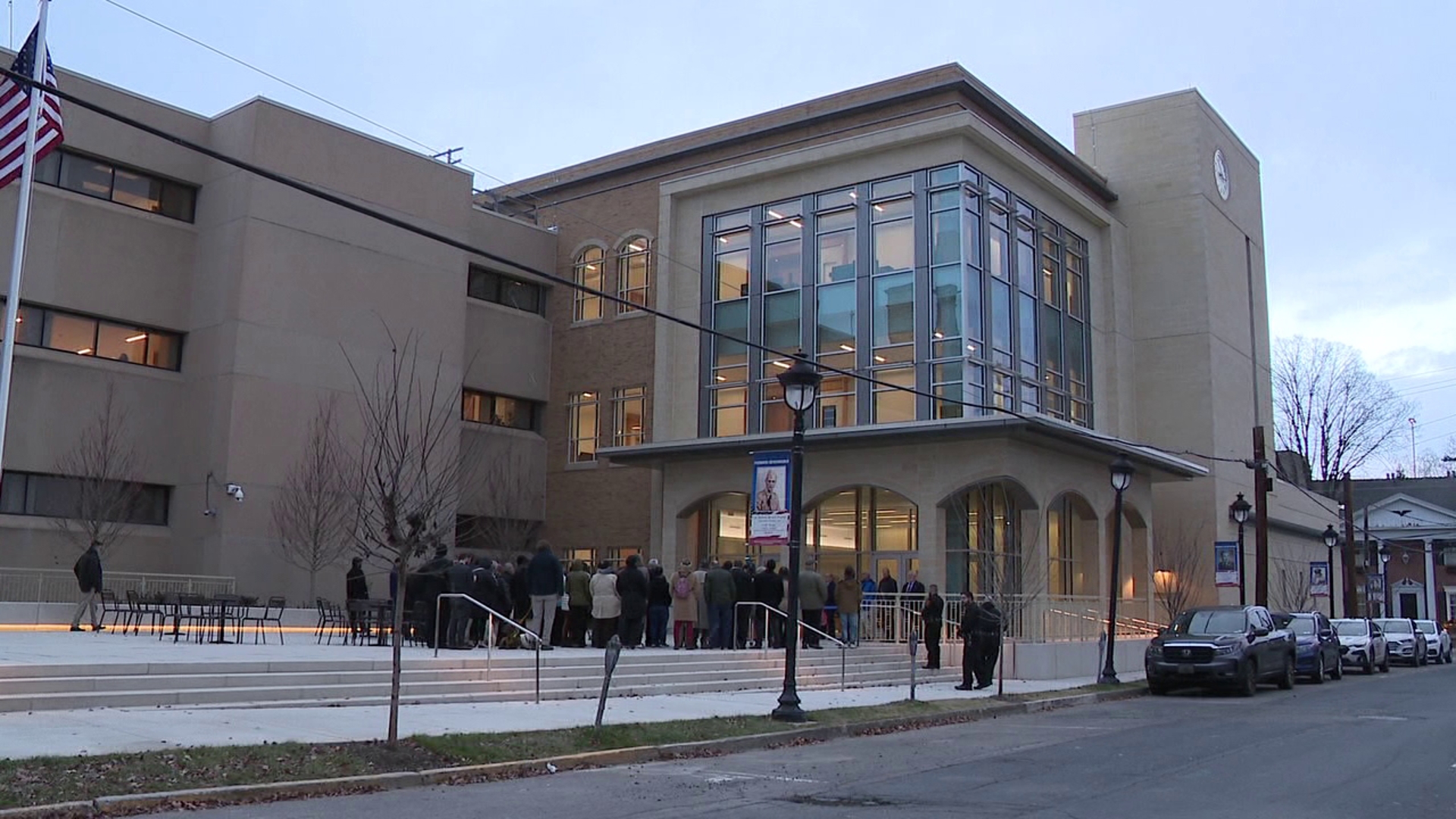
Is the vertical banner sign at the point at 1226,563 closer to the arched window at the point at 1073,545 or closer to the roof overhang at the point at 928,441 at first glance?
the roof overhang at the point at 928,441

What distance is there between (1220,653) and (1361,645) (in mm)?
13206

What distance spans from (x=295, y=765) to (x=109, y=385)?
24.4 metres

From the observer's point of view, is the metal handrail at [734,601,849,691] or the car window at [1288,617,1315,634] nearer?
the metal handrail at [734,601,849,691]

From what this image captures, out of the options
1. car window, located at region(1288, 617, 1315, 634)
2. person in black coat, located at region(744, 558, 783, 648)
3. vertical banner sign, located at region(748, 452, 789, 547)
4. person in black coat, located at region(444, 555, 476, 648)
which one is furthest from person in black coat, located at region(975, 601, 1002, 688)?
car window, located at region(1288, 617, 1315, 634)

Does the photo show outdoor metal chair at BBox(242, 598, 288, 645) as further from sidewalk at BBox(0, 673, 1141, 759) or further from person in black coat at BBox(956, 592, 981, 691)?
person in black coat at BBox(956, 592, 981, 691)

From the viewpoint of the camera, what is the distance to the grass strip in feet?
33.0

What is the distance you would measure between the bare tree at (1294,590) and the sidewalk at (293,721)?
3413 cm

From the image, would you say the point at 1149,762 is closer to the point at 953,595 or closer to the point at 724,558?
the point at 953,595

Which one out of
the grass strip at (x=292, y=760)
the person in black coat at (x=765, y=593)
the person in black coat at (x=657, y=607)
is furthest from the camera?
the person in black coat at (x=765, y=593)

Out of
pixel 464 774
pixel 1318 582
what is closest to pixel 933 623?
pixel 464 774

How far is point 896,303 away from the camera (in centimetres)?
3419

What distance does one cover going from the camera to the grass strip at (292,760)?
10.1 metres

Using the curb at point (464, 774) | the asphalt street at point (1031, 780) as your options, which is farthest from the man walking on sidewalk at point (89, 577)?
the asphalt street at point (1031, 780)

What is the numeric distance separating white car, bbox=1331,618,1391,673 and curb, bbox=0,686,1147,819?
20.1 meters
